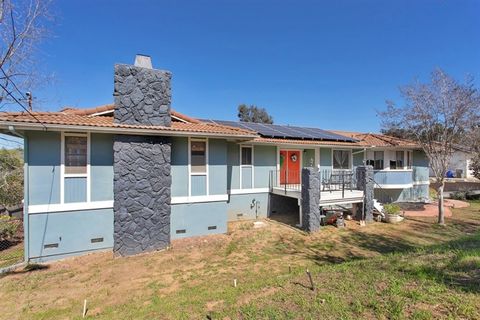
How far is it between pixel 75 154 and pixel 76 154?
3 cm

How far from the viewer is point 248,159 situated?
1153cm

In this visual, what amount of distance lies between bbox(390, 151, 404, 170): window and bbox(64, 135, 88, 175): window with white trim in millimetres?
16876

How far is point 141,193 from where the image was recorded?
7617 mm

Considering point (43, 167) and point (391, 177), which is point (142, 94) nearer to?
point (43, 167)

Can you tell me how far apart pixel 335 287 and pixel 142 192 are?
239 inches

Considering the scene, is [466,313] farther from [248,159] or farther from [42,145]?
[42,145]

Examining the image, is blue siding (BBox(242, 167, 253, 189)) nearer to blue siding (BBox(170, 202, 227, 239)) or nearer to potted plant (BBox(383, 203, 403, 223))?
blue siding (BBox(170, 202, 227, 239))

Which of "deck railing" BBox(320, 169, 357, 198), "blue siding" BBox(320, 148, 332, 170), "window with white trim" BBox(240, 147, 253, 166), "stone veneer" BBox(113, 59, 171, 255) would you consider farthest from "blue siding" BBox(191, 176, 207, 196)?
"blue siding" BBox(320, 148, 332, 170)

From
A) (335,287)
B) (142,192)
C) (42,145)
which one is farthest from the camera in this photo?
(142,192)

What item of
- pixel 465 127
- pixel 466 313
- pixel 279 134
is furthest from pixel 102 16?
pixel 465 127

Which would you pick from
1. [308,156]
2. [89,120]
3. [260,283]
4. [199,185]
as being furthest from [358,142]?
[89,120]

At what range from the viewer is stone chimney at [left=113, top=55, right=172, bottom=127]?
7.53 meters

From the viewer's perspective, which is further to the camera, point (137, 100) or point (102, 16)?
point (102, 16)

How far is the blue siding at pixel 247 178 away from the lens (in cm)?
1134
